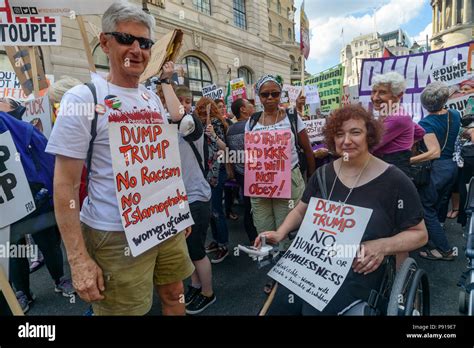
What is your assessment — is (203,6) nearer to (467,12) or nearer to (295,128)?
(467,12)

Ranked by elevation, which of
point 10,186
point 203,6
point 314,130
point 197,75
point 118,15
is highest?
point 203,6

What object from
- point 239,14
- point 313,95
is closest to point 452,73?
point 313,95

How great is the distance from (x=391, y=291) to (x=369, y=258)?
20 cm

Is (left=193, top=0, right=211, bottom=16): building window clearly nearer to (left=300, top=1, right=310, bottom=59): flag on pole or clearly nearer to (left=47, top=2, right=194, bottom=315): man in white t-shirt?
(left=300, top=1, right=310, bottom=59): flag on pole

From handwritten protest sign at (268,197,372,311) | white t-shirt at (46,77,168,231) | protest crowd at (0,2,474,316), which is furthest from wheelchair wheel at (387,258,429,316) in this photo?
white t-shirt at (46,77,168,231)

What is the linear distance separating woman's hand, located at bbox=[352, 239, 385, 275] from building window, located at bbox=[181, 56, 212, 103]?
14582mm

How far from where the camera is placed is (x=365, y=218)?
1485 millimetres

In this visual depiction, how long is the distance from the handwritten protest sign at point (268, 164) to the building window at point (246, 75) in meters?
17.7

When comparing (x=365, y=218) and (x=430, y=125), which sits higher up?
(x=430, y=125)

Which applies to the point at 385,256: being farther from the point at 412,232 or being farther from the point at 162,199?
the point at 162,199

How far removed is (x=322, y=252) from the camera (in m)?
1.56

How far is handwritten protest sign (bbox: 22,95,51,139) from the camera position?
10.7ft

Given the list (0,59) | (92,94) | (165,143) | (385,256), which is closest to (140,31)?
(92,94)

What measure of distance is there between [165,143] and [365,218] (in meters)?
1.14
